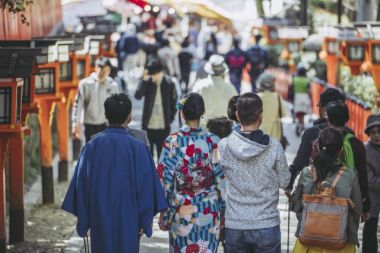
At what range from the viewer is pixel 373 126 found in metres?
9.45

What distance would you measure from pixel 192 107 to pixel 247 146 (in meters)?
0.61

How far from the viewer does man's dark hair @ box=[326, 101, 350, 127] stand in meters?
8.41

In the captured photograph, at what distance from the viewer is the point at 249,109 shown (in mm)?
7527

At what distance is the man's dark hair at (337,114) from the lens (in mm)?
8406

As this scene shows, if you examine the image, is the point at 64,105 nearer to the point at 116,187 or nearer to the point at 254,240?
the point at 116,187

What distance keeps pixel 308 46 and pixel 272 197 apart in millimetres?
17806

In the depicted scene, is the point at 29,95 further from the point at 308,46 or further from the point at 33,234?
the point at 308,46

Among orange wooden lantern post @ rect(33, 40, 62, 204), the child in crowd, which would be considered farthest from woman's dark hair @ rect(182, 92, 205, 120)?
orange wooden lantern post @ rect(33, 40, 62, 204)

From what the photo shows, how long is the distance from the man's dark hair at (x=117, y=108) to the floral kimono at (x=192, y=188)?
1.27ft

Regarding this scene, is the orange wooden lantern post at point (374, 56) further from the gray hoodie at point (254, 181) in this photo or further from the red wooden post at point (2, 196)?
the gray hoodie at point (254, 181)

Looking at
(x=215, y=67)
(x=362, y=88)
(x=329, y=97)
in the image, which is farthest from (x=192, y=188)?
(x=362, y=88)

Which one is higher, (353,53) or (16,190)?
(353,53)

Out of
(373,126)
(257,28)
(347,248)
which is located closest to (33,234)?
(373,126)

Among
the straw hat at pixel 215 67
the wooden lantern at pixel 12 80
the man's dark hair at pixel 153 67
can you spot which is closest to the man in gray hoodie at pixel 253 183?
the wooden lantern at pixel 12 80
